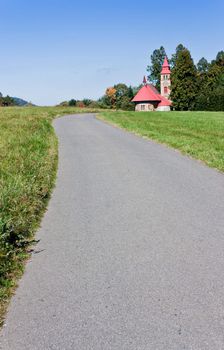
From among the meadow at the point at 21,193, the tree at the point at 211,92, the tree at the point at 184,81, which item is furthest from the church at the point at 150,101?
the meadow at the point at 21,193

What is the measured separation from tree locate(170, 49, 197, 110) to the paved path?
71.3 meters

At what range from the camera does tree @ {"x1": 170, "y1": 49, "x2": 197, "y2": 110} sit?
3041 inches

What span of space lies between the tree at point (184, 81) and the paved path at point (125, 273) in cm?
7133

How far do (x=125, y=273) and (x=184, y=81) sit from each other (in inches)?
3032

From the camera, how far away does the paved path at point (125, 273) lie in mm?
3307

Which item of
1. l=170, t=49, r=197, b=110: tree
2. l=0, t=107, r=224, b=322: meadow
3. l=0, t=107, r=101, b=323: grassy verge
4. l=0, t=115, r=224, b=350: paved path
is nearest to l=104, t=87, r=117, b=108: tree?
l=170, t=49, r=197, b=110: tree

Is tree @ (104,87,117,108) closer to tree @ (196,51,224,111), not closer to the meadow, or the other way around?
tree @ (196,51,224,111)

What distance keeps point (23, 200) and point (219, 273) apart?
3821 millimetres

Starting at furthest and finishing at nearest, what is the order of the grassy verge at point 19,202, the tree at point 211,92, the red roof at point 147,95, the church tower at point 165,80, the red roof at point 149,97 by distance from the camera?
the church tower at point 165,80 < the red roof at point 149,97 < the red roof at point 147,95 < the tree at point 211,92 < the grassy verge at point 19,202

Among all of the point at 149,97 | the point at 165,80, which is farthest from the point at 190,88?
the point at 165,80

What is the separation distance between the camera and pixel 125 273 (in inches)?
176

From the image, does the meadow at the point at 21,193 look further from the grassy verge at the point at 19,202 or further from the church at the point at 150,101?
the church at the point at 150,101

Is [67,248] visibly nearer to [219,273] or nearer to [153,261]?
[153,261]

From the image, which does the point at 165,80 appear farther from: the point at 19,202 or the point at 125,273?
the point at 125,273
